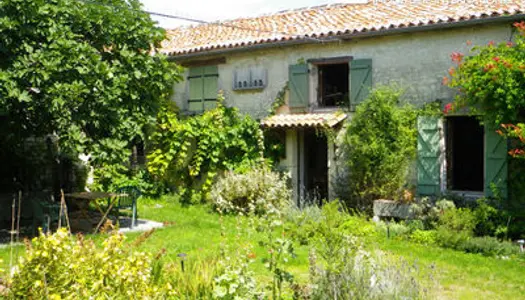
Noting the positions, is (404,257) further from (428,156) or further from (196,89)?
(196,89)

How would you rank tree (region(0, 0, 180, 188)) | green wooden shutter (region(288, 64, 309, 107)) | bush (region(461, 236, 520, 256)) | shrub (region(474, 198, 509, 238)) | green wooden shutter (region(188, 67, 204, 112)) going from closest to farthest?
tree (region(0, 0, 180, 188)), bush (region(461, 236, 520, 256)), shrub (region(474, 198, 509, 238)), green wooden shutter (region(288, 64, 309, 107)), green wooden shutter (region(188, 67, 204, 112))

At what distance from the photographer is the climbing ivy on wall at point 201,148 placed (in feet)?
45.3

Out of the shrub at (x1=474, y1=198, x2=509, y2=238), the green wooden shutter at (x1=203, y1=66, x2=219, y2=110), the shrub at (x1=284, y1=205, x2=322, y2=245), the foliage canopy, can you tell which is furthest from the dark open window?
the shrub at (x1=474, y1=198, x2=509, y2=238)

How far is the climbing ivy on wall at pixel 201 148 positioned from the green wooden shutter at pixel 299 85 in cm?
129

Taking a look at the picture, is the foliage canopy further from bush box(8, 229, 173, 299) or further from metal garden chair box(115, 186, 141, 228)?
bush box(8, 229, 173, 299)

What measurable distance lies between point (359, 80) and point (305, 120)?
63.8 inches

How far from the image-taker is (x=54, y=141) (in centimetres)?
1377

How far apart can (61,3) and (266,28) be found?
22.9 ft

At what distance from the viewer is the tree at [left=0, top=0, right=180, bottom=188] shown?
8.32 metres

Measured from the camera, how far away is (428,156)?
11.2m

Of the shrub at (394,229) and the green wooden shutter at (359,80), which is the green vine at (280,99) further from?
the shrub at (394,229)

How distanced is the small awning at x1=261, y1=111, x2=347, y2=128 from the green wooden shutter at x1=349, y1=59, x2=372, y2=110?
522 mm

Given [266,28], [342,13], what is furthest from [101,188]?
[342,13]

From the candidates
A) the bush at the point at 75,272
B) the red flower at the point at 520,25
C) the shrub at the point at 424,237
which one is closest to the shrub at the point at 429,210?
the shrub at the point at 424,237
